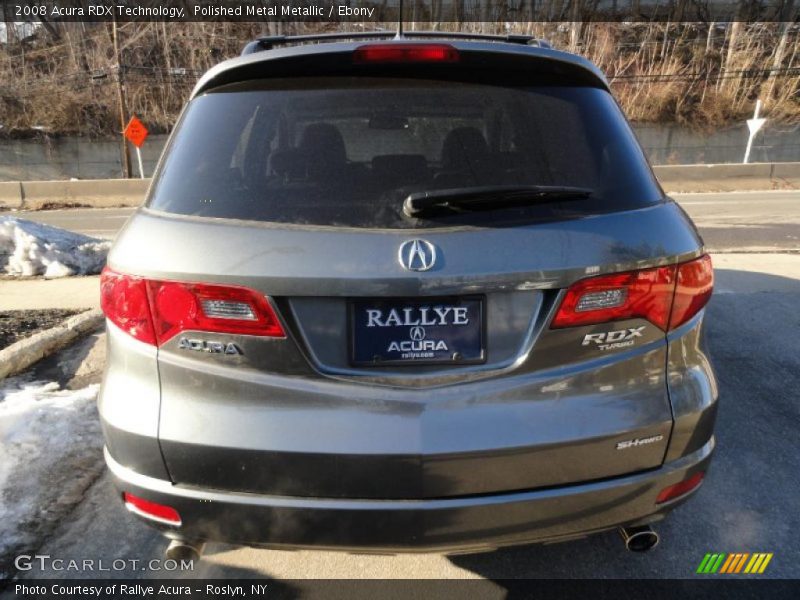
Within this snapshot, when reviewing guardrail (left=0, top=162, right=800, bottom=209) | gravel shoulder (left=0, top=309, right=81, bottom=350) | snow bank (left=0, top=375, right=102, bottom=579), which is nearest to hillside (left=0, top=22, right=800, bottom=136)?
guardrail (left=0, top=162, right=800, bottom=209)

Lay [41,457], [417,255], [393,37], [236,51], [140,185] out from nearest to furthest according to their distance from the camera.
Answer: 1. [417,255]
2. [393,37]
3. [41,457]
4. [140,185]
5. [236,51]

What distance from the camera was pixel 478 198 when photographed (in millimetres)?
1770

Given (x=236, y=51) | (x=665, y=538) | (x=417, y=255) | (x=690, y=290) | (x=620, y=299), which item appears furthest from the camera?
(x=236, y=51)

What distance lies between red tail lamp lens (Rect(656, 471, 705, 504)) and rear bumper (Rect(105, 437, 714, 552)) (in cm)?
8

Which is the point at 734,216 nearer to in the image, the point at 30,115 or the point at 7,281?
the point at 7,281

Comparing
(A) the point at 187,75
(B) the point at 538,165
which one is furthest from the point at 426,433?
(A) the point at 187,75

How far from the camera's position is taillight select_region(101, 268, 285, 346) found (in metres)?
1.70

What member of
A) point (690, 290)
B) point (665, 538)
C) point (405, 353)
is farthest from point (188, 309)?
point (665, 538)

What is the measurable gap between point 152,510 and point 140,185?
17.1m

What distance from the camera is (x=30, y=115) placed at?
84.1ft

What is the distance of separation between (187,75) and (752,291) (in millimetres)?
26954

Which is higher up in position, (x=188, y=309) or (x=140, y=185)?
(x=188, y=309)

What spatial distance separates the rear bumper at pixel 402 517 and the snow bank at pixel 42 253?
6.43 metres

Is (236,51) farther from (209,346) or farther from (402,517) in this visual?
(402,517)
